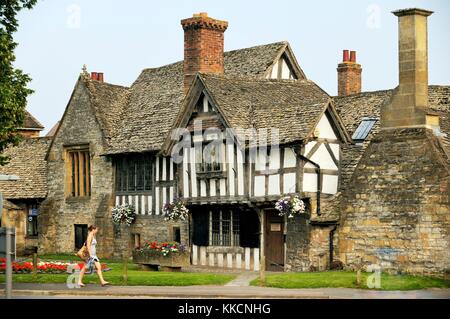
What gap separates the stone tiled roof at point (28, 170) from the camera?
165 feet

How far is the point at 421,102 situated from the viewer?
3441 centimetres

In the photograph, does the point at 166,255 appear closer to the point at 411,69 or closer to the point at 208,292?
the point at 208,292

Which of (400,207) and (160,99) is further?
(160,99)

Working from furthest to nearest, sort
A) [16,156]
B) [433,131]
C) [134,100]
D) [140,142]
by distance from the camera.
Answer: [16,156] → [134,100] → [140,142] → [433,131]

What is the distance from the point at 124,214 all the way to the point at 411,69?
614 inches

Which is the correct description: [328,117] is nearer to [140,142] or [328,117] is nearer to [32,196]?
[140,142]

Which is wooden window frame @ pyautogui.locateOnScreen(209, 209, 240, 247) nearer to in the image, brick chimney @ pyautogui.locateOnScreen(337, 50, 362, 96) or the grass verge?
the grass verge

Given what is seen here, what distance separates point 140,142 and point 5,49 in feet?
34.6

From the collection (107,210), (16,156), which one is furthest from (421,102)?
(16,156)

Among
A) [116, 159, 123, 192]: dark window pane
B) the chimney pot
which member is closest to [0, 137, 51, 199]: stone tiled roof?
[116, 159, 123, 192]: dark window pane

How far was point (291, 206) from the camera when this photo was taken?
1393 inches

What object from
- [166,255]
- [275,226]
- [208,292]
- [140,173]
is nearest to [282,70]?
[140,173]

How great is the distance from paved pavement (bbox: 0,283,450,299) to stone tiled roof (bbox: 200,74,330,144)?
26.9ft

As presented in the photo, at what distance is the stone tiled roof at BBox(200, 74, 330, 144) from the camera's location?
36.3m
